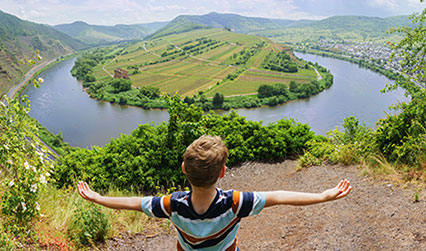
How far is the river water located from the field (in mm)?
12292

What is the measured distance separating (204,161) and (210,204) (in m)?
0.28

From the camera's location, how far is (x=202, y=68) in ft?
298

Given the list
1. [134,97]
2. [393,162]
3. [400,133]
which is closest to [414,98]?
[400,133]

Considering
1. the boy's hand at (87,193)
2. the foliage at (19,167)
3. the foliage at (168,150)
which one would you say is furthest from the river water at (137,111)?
the boy's hand at (87,193)

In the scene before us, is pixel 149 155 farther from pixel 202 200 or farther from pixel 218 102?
pixel 218 102

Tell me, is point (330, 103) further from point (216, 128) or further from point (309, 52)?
point (309, 52)

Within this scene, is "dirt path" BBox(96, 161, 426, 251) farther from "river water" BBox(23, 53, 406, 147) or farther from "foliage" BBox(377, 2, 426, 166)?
"river water" BBox(23, 53, 406, 147)

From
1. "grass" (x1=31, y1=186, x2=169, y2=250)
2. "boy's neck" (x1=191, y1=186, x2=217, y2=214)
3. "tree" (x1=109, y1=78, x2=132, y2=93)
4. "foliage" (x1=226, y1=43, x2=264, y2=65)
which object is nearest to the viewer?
"boy's neck" (x1=191, y1=186, x2=217, y2=214)

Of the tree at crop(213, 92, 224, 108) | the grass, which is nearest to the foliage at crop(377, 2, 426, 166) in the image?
the grass

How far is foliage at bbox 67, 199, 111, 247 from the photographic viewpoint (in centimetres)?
362

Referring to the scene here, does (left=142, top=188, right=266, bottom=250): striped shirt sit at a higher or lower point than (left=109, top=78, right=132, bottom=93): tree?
higher

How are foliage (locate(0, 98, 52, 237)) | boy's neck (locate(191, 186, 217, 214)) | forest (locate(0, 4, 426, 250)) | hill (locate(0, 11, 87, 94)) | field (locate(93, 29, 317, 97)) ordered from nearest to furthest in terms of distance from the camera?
boy's neck (locate(191, 186, 217, 214)) < foliage (locate(0, 98, 52, 237)) < forest (locate(0, 4, 426, 250)) < field (locate(93, 29, 317, 97)) < hill (locate(0, 11, 87, 94))

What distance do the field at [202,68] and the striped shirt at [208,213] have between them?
197ft

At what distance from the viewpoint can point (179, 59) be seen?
4168 inches
